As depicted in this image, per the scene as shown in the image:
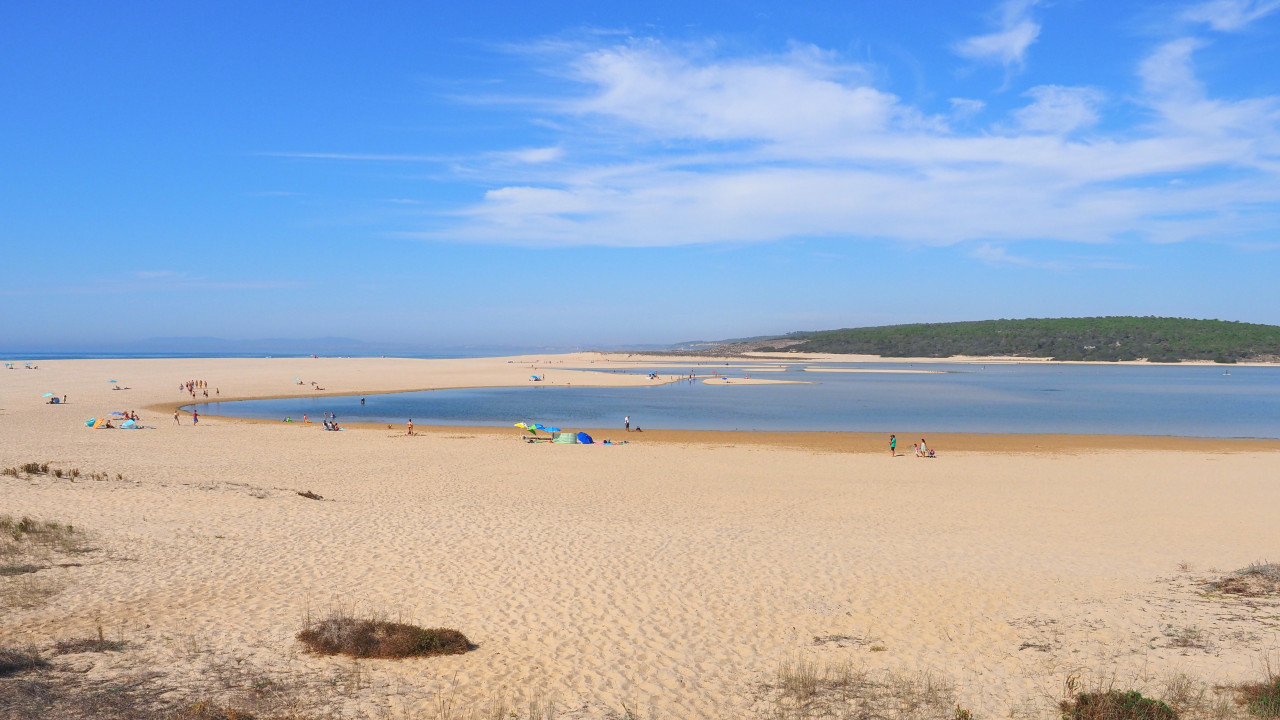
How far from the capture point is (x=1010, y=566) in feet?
44.2

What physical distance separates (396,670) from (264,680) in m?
1.25

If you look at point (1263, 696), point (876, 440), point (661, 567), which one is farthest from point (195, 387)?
point (1263, 696)

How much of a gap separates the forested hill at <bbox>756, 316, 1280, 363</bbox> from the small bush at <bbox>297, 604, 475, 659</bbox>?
499 feet

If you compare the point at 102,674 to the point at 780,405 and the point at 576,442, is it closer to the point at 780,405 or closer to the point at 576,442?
the point at 576,442

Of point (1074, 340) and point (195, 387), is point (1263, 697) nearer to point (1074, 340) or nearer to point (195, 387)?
point (195, 387)

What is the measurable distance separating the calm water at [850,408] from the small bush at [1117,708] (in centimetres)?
3262

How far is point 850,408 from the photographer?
166 ft

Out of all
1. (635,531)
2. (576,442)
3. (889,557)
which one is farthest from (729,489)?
(576,442)

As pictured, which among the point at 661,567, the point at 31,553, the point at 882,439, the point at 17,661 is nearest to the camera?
the point at 17,661

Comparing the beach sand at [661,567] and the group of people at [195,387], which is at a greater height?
the group of people at [195,387]

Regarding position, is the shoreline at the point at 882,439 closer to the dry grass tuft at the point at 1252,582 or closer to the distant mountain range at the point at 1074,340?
the dry grass tuft at the point at 1252,582

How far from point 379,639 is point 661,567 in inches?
220

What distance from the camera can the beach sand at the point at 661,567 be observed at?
8297 millimetres

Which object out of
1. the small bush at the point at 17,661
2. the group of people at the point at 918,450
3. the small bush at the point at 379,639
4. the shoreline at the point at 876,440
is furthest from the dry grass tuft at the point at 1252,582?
the shoreline at the point at 876,440
